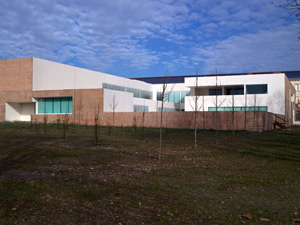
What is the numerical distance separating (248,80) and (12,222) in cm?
4265

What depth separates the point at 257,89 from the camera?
42.9 meters

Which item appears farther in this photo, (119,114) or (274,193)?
(119,114)

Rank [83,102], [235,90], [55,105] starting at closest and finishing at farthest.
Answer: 1. [83,102]
2. [55,105]
3. [235,90]

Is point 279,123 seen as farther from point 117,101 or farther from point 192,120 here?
point 117,101

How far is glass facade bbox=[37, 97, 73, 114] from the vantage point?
38.9 metres

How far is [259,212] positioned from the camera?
5.01m

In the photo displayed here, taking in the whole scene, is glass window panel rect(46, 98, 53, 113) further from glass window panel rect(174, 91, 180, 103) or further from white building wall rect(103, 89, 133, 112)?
glass window panel rect(174, 91, 180, 103)

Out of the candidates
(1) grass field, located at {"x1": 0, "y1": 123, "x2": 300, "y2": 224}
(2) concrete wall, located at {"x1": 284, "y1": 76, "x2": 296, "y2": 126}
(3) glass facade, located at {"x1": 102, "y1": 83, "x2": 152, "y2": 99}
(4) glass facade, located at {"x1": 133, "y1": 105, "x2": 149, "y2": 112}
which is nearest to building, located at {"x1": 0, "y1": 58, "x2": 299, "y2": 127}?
(3) glass facade, located at {"x1": 102, "y1": 83, "x2": 152, "y2": 99}

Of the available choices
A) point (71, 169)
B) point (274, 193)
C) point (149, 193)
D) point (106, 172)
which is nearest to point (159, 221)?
point (149, 193)

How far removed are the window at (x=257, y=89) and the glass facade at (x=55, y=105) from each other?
25449 mm

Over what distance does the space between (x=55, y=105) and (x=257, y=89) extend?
2850 centimetres

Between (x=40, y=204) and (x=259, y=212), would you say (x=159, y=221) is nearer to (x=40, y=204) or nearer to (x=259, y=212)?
(x=259, y=212)

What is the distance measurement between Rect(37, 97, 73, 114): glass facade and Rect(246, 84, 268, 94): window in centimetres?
2545

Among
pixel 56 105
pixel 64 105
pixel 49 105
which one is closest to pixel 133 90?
pixel 64 105
